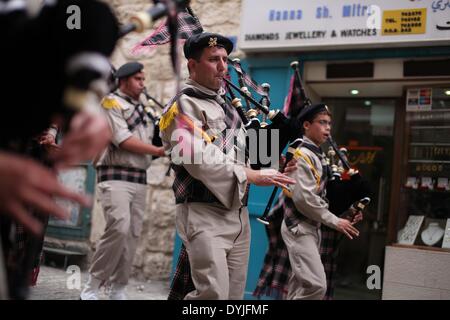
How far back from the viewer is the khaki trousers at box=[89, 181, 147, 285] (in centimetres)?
440

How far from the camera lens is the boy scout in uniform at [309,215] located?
3.98 meters

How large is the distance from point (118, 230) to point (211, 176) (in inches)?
78.6

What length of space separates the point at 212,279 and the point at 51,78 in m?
1.60

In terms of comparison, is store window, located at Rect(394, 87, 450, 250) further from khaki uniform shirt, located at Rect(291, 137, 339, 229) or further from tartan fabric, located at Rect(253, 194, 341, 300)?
khaki uniform shirt, located at Rect(291, 137, 339, 229)

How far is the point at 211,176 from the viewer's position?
2.70 metres

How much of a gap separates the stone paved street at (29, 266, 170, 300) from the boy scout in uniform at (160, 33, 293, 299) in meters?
2.03

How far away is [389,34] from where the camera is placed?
200 inches

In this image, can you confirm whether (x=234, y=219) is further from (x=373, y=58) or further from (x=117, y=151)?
(x=373, y=58)

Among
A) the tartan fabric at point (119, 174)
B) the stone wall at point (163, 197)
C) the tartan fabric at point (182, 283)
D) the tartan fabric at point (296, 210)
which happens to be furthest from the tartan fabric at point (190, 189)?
the stone wall at point (163, 197)

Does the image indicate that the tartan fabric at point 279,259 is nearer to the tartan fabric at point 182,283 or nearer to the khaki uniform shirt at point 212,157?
the tartan fabric at point 182,283

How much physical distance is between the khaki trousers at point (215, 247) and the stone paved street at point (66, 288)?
78.4 inches

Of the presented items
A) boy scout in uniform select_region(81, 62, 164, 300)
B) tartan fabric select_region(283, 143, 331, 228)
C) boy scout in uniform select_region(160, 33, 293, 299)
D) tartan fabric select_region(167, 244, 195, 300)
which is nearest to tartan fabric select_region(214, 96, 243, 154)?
boy scout in uniform select_region(160, 33, 293, 299)

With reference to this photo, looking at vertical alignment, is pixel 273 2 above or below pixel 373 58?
above
